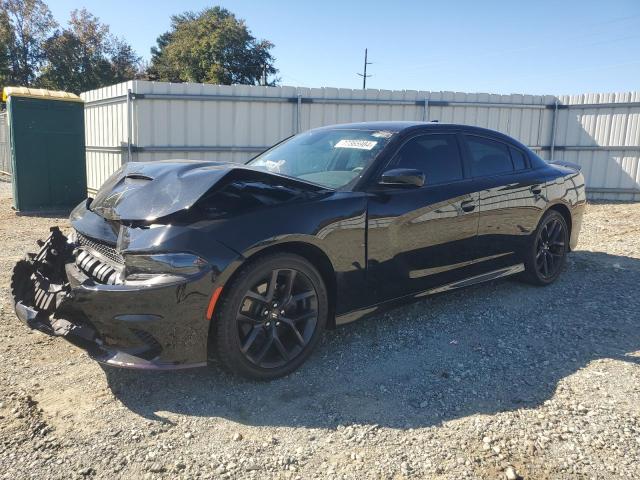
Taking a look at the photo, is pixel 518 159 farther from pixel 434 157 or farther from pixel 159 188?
pixel 159 188

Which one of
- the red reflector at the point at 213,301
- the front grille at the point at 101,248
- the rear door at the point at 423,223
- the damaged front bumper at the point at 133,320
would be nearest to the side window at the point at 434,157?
the rear door at the point at 423,223

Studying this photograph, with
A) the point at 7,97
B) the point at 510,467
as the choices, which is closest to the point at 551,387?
the point at 510,467

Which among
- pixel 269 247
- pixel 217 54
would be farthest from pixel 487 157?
pixel 217 54

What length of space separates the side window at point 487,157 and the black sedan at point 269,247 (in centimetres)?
2

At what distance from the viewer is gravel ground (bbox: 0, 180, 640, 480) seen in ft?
8.45

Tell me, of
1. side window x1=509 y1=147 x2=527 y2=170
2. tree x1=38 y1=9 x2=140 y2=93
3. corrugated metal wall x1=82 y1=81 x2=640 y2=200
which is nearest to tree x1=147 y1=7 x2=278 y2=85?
tree x1=38 y1=9 x2=140 y2=93

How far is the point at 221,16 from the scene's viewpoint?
1705 inches

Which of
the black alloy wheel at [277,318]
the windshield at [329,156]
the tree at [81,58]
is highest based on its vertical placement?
the tree at [81,58]

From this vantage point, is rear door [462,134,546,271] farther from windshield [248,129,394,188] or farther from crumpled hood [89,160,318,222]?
crumpled hood [89,160,318,222]

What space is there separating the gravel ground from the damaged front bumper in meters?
0.34

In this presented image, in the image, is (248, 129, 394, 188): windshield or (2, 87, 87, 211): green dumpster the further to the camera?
(2, 87, 87, 211): green dumpster

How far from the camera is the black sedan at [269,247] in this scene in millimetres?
2920

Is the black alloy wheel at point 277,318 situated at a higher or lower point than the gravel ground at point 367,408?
higher

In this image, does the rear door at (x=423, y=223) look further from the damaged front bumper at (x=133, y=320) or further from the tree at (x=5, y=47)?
the tree at (x=5, y=47)
